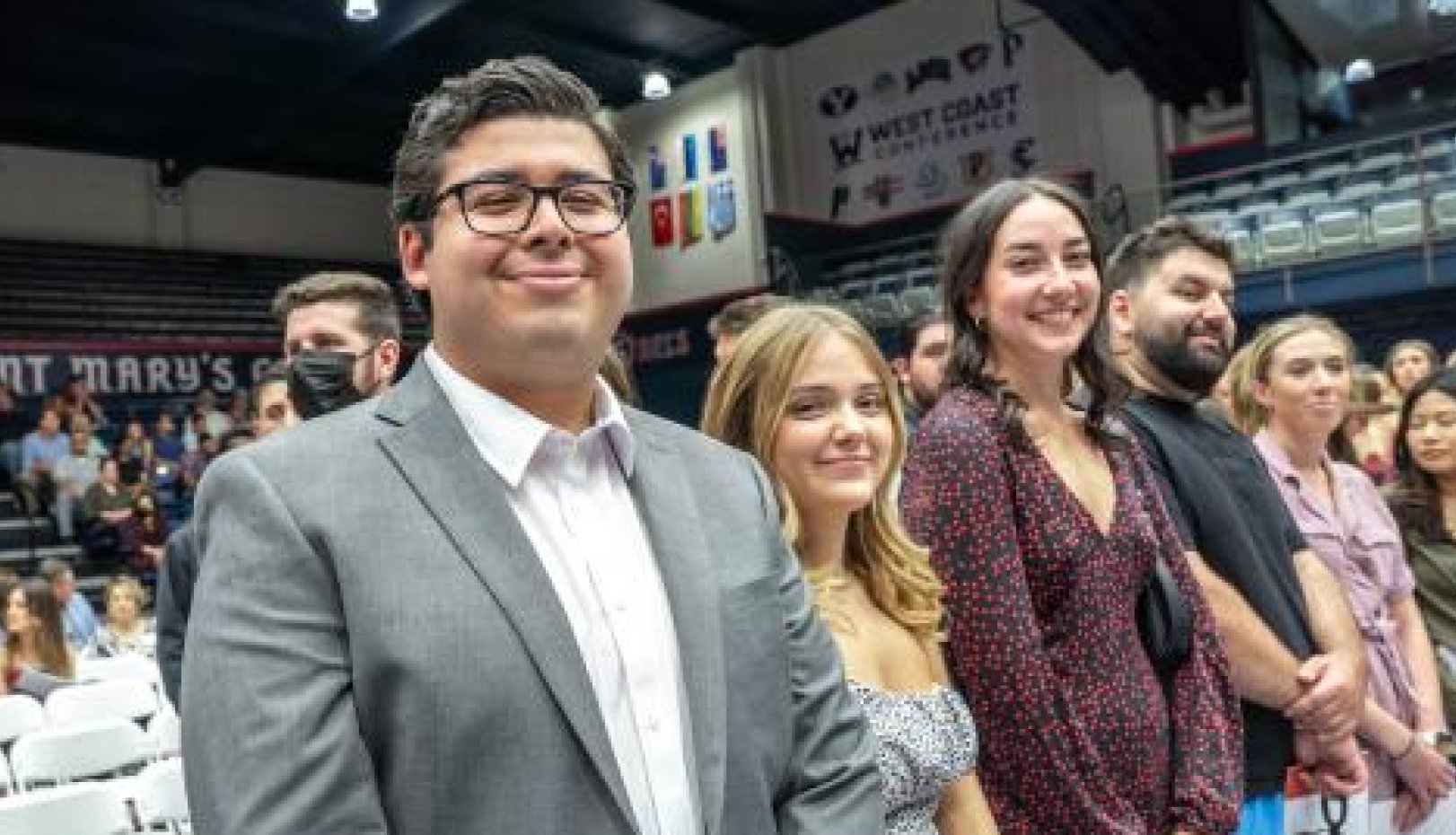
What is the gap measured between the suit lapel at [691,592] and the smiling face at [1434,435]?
246 cm

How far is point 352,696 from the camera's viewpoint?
106 cm

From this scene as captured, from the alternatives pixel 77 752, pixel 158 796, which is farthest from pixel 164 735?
pixel 158 796

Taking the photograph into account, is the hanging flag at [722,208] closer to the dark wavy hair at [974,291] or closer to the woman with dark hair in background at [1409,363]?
the woman with dark hair in background at [1409,363]

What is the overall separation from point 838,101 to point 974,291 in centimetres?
1352

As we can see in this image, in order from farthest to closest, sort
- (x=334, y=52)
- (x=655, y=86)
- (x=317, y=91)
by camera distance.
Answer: (x=655, y=86) < (x=317, y=91) < (x=334, y=52)

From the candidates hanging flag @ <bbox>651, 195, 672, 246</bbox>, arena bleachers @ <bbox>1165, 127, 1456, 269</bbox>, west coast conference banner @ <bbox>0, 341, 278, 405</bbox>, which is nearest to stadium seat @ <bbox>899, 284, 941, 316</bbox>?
arena bleachers @ <bbox>1165, 127, 1456, 269</bbox>

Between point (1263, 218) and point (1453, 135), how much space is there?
167 centimetres

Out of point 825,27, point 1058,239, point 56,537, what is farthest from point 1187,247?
point 825,27

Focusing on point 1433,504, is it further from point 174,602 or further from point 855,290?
point 855,290

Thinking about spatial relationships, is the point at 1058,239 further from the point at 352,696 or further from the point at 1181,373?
the point at 352,696

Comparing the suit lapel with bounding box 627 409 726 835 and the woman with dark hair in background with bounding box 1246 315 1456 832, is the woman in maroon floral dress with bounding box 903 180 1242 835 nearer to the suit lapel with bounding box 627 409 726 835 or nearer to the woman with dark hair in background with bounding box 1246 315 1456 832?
the suit lapel with bounding box 627 409 726 835

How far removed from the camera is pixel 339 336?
101 inches

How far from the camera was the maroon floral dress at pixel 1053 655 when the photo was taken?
1738mm

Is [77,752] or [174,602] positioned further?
[77,752]
